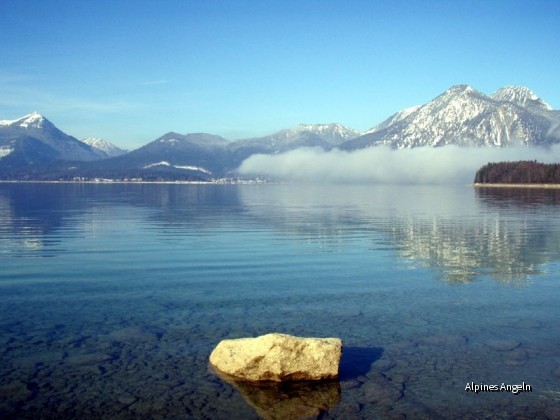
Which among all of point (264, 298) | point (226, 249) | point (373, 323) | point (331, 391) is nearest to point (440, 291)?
point (373, 323)

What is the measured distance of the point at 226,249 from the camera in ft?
148

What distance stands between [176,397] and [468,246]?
37.3 m

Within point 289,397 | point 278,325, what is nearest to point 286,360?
point 289,397

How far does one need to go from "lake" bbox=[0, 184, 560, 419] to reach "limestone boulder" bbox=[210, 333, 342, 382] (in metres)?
0.50

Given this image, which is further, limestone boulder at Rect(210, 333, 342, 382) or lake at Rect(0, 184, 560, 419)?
limestone boulder at Rect(210, 333, 342, 382)

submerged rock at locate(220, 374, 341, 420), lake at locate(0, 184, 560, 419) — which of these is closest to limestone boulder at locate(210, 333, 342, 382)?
submerged rock at locate(220, 374, 341, 420)

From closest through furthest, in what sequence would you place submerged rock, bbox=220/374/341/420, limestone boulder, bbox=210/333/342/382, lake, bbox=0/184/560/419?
submerged rock, bbox=220/374/341/420 → lake, bbox=0/184/560/419 → limestone boulder, bbox=210/333/342/382

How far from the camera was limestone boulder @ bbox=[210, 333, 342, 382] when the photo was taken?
16734mm

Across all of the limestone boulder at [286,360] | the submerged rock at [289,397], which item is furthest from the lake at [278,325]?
the limestone boulder at [286,360]

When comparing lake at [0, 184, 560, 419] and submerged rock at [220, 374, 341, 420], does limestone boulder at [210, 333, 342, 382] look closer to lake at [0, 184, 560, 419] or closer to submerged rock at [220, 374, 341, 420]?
submerged rock at [220, 374, 341, 420]

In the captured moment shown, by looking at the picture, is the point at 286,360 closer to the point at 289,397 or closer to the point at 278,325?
the point at 289,397

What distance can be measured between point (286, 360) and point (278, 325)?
212 inches

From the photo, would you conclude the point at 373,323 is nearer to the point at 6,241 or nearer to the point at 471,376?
the point at 471,376

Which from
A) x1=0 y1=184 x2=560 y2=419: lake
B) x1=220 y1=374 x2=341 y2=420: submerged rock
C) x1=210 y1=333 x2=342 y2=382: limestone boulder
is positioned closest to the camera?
x1=220 y1=374 x2=341 y2=420: submerged rock
